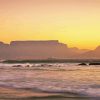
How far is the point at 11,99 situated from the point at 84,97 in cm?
331

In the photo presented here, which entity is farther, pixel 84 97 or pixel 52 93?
pixel 52 93

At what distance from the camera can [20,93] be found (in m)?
15.3

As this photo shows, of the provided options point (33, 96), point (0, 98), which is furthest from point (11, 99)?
point (33, 96)

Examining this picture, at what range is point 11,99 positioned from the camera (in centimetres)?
1328

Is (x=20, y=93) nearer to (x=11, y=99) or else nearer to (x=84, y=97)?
(x=11, y=99)

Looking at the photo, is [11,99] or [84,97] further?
[84,97]

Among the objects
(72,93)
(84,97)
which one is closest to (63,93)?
(72,93)

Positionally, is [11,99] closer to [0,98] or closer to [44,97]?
[0,98]

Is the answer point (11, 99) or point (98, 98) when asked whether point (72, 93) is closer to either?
point (98, 98)

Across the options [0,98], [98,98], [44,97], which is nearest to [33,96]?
[44,97]

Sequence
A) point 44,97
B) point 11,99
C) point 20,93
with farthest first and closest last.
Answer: point 20,93
point 44,97
point 11,99

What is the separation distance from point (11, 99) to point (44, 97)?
164 centimetres

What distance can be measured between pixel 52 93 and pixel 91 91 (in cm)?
207

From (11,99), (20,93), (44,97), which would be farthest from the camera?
(20,93)
